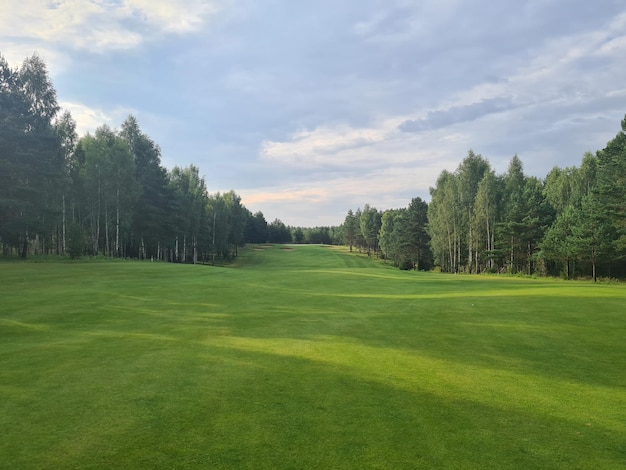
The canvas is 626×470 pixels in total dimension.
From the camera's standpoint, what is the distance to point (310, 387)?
7363 millimetres

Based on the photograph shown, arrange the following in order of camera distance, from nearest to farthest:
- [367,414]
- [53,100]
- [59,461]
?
[59,461], [367,414], [53,100]

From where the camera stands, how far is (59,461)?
15.1ft

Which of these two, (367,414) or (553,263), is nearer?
(367,414)

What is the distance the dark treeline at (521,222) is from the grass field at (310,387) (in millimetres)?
32241

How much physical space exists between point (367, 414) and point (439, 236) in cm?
6731

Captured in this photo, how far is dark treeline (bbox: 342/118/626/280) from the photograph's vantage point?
43.2 meters

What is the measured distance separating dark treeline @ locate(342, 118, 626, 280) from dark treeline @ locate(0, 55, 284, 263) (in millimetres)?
41394

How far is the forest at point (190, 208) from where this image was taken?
39656 mm

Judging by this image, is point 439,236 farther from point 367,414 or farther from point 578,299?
point 367,414

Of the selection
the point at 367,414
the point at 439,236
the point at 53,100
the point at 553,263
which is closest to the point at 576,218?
the point at 553,263

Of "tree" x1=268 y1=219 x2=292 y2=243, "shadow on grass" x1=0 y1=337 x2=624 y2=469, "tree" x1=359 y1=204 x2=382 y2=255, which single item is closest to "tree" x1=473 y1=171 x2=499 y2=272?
"tree" x1=359 y1=204 x2=382 y2=255

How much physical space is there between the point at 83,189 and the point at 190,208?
19717 mm

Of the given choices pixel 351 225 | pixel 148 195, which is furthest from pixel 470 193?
pixel 351 225

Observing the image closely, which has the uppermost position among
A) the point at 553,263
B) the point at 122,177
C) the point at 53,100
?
the point at 53,100
